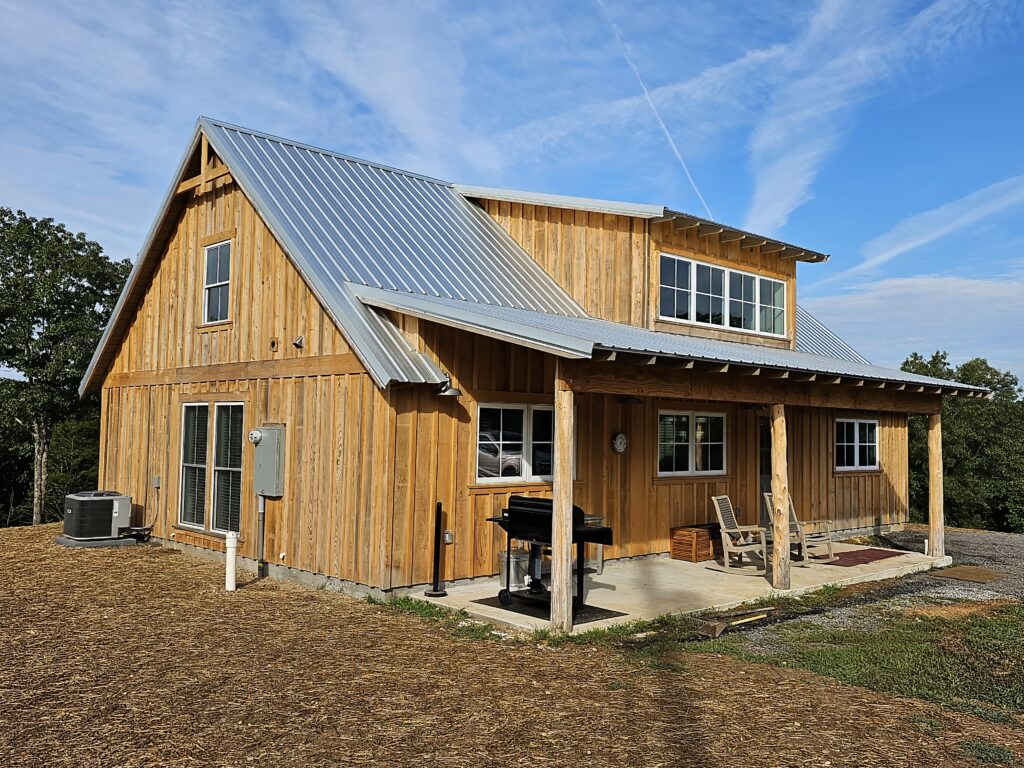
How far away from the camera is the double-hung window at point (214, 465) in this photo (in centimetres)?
1099

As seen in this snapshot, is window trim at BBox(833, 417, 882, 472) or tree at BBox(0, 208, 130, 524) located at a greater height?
tree at BBox(0, 208, 130, 524)

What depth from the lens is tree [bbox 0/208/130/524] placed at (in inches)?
894

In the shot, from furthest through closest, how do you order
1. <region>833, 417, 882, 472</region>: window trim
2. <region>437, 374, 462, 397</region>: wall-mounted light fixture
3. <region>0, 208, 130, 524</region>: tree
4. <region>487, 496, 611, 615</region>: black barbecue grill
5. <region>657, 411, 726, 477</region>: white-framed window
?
<region>0, 208, 130, 524</region>: tree < <region>833, 417, 882, 472</region>: window trim < <region>657, 411, 726, 477</region>: white-framed window < <region>437, 374, 462, 397</region>: wall-mounted light fixture < <region>487, 496, 611, 615</region>: black barbecue grill

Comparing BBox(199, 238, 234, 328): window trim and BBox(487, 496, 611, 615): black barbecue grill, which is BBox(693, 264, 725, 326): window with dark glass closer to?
BBox(487, 496, 611, 615): black barbecue grill

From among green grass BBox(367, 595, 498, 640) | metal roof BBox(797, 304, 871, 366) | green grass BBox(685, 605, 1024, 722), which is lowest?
green grass BBox(685, 605, 1024, 722)

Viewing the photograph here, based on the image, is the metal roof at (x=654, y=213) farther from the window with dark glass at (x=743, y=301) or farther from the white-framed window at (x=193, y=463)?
the white-framed window at (x=193, y=463)

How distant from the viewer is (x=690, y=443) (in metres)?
12.4

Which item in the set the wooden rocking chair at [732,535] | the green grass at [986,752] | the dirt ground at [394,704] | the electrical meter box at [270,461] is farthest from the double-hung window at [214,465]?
the green grass at [986,752]

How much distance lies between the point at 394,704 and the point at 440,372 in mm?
4206

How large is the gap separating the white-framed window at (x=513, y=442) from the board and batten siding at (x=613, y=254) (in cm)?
263

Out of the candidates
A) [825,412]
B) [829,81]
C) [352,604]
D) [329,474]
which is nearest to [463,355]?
[329,474]

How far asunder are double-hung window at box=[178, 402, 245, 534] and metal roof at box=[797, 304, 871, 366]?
1060 cm

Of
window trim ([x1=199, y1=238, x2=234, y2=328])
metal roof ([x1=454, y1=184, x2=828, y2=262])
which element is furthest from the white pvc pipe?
metal roof ([x1=454, y1=184, x2=828, y2=262])

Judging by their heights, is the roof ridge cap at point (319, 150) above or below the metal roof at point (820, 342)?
above
